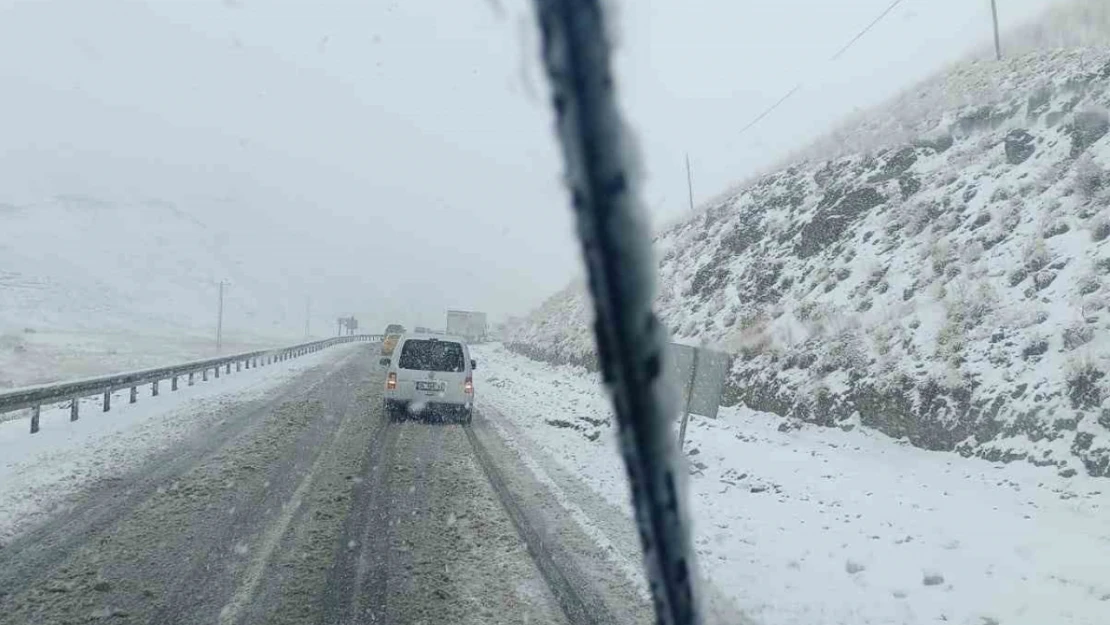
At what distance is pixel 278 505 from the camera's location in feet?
21.8

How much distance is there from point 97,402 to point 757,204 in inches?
821

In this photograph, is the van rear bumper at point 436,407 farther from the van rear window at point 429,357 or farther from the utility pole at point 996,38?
the utility pole at point 996,38

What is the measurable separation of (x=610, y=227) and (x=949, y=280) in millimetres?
12125

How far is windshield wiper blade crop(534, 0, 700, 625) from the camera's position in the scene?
3.88ft

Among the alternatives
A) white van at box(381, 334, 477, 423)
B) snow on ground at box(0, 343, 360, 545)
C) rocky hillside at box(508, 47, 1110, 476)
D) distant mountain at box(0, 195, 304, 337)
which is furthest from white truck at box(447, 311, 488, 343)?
distant mountain at box(0, 195, 304, 337)

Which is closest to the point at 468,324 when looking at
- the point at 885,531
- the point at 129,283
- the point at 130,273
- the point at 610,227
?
the point at 885,531

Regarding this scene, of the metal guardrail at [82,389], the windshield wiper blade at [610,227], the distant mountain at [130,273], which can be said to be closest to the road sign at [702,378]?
the windshield wiper blade at [610,227]

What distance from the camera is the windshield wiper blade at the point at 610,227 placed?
118 cm

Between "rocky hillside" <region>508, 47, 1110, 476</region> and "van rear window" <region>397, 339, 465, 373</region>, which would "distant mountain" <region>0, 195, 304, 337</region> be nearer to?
"van rear window" <region>397, 339, 465, 373</region>

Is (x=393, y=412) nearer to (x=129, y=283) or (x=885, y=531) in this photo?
(x=885, y=531)

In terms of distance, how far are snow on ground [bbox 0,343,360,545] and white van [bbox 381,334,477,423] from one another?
356cm

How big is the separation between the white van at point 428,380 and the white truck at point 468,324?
45.0 meters

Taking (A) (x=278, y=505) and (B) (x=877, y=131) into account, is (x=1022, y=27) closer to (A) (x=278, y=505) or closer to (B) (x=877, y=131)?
(B) (x=877, y=131)

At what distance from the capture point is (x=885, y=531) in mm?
6199
